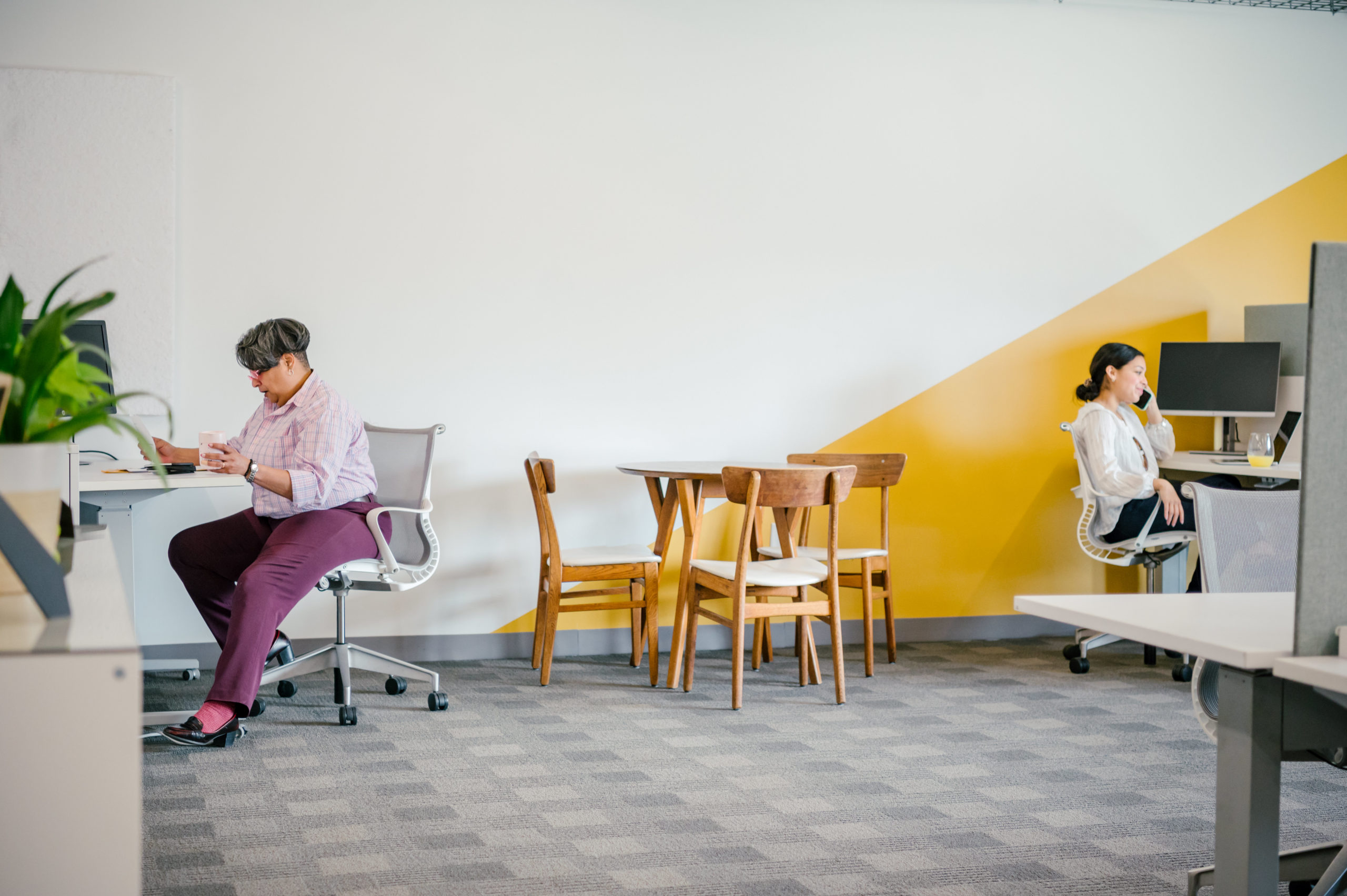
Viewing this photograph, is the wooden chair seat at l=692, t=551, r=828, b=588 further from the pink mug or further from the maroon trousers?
the pink mug

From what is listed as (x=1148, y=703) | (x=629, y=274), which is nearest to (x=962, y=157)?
(x=629, y=274)

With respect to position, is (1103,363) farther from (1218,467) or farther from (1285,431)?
(1285,431)

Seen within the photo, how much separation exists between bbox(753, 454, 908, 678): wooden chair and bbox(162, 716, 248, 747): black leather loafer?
84.5 inches

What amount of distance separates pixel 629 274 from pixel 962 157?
1.76m

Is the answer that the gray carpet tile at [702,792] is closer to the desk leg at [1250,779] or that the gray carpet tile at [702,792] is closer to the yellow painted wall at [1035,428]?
the desk leg at [1250,779]

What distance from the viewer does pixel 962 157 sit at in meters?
5.43

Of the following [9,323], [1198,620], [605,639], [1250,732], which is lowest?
[605,639]

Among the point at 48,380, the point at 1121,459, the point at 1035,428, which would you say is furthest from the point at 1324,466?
the point at 1035,428

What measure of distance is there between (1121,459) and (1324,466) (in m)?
3.62

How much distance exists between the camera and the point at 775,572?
163 inches

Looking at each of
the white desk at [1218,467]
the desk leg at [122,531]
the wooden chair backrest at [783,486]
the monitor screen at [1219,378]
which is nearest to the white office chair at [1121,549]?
the white desk at [1218,467]

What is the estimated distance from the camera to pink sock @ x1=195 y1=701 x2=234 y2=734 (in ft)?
11.0

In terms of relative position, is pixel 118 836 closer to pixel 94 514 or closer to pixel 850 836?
pixel 850 836

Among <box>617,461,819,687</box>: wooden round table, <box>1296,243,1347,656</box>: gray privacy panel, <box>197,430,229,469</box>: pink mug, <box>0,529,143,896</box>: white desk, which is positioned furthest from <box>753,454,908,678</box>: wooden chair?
<box>0,529,143,896</box>: white desk
